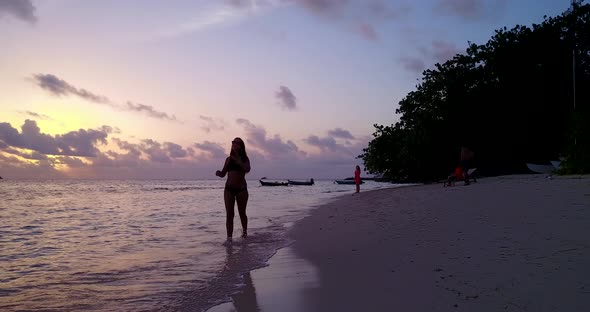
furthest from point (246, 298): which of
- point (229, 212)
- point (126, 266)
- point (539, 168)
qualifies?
point (539, 168)

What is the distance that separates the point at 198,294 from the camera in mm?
4750

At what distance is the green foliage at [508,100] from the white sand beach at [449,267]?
81.0 feet

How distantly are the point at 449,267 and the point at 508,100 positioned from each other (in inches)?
1171

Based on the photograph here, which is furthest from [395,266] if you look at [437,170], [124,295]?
[437,170]

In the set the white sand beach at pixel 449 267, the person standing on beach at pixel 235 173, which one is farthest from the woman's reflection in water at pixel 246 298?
the person standing on beach at pixel 235 173

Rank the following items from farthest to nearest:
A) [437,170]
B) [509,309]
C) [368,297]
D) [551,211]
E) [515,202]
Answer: [437,170], [515,202], [551,211], [368,297], [509,309]

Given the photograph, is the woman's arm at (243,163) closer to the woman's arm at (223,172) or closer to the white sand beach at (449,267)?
the woman's arm at (223,172)

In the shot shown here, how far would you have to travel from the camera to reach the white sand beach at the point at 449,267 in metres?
3.46

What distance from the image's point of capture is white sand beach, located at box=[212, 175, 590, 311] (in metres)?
3.46

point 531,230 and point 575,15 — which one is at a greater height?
point 575,15

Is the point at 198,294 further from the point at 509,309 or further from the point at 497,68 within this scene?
the point at 497,68

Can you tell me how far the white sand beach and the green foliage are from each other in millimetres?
24683

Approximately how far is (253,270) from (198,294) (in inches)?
49.6

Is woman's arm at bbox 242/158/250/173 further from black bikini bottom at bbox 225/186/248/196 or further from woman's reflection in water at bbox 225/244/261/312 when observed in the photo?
woman's reflection in water at bbox 225/244/261/312
